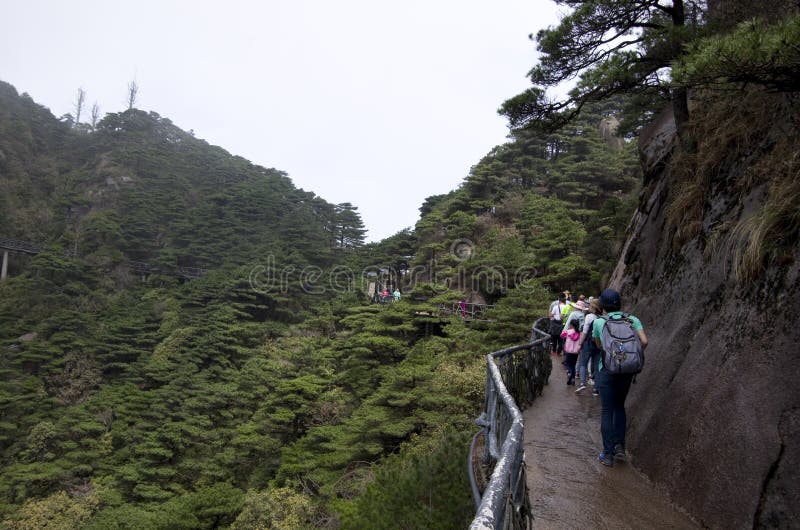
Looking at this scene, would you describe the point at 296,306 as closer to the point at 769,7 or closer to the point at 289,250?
the point at 289,250

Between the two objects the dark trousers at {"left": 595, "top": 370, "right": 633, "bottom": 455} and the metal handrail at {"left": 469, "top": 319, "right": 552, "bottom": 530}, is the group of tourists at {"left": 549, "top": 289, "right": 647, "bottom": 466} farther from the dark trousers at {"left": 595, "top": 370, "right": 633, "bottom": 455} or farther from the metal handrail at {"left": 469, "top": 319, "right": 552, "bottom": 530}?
the metal handrail at {"left": 469, "top": 319, "right": 552, "bottom": 530}

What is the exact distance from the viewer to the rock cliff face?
2.78m

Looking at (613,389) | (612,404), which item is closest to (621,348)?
(613,389)

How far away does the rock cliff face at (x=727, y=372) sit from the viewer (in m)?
2.78

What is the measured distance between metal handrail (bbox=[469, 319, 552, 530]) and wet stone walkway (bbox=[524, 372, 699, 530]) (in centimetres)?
57

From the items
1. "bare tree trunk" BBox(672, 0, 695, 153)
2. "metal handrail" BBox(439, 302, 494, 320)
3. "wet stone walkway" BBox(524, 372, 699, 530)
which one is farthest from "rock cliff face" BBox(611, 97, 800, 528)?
"metal handrail" BBox(439, 302, 494, 320)

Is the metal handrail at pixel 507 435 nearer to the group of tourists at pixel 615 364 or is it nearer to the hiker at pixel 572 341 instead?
the hiker at pixel 572 341

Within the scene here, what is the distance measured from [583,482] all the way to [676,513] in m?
0.75

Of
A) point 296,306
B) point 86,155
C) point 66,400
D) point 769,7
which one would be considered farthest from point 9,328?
point 769,7

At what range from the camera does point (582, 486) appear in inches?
149

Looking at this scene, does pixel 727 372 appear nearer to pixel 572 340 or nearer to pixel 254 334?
pixel 572 340

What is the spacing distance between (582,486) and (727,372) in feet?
5.16

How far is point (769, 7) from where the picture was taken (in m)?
5.63

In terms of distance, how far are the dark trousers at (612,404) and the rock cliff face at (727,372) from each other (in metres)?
0.34
